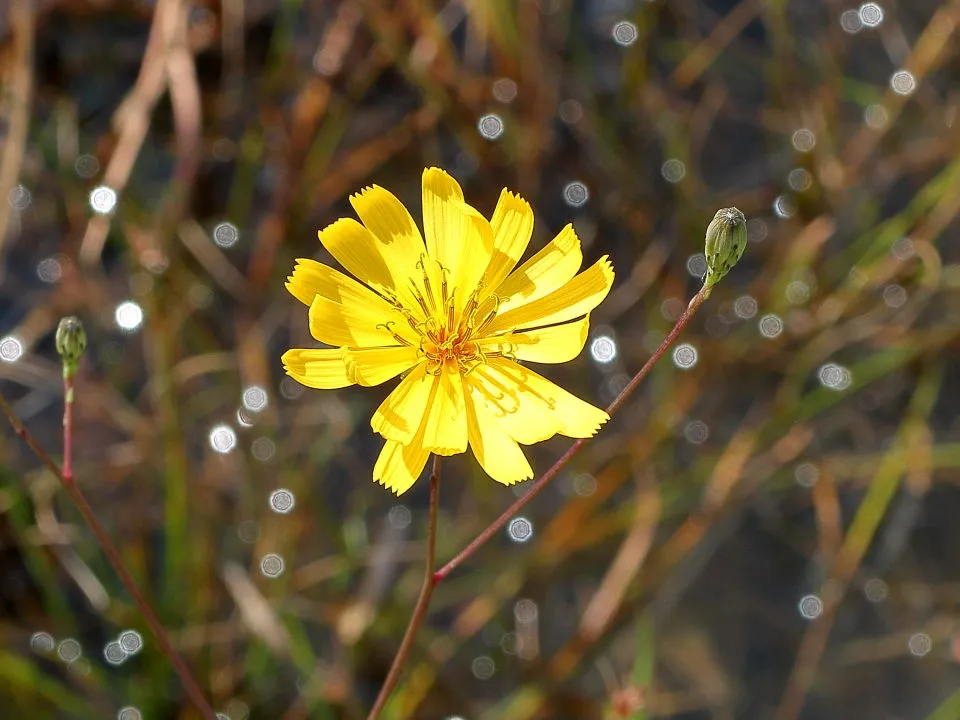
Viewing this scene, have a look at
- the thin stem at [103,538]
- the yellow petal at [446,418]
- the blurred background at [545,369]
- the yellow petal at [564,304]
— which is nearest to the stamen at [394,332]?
the yellow petal at [446,418]

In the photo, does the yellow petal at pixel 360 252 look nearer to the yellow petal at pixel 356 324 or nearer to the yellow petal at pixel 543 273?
the yellow petal at pixel 356 324

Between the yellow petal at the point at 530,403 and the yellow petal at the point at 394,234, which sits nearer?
the yellow petal at the point at 530,403

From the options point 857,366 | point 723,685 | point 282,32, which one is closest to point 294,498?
point 723,685

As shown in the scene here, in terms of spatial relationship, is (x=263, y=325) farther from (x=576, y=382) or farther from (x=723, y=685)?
(x=723, y=685)

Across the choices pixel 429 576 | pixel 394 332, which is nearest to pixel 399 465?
pixel 429 576

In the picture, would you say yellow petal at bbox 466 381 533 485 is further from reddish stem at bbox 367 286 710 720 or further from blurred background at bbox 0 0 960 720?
blurred background at bbox 0 0 960 720

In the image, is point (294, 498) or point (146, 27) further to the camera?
point (146, 27)

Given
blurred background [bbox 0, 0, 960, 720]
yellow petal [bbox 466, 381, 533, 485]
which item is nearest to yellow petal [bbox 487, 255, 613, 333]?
yellow petal [bbox 466, 381, 533, 485]

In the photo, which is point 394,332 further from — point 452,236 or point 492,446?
point 492,446
